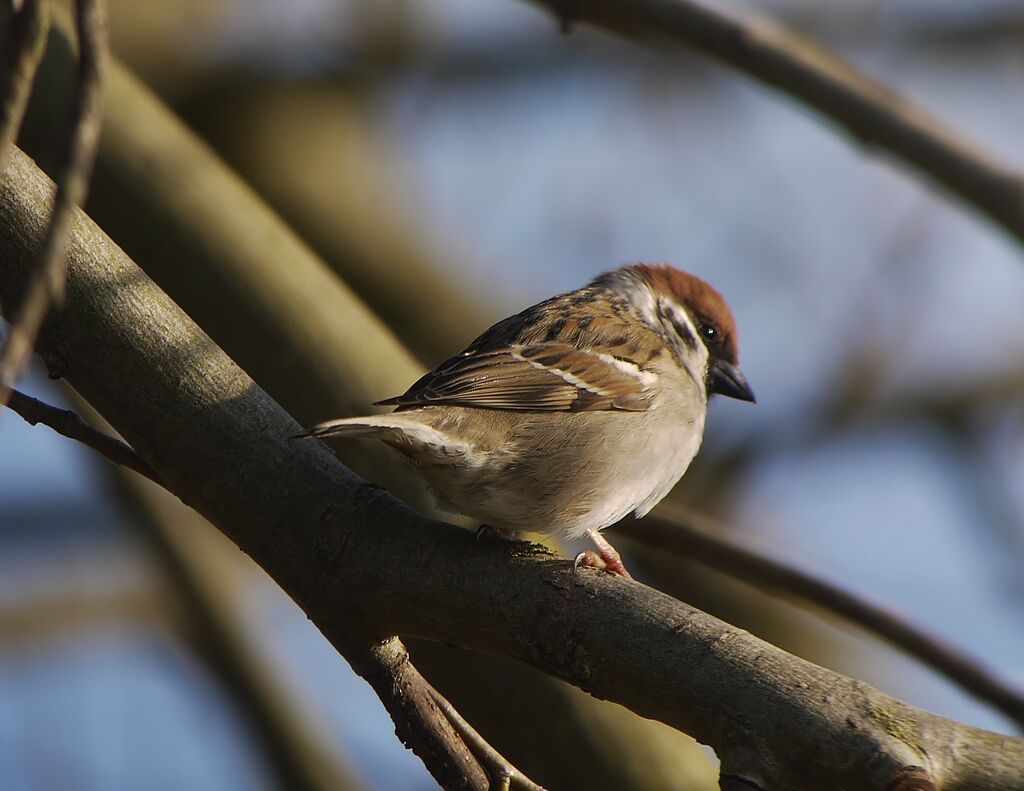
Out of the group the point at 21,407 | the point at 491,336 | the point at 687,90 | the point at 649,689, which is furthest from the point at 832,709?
the point at 687,90

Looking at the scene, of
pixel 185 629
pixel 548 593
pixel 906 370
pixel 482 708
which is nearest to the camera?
pixel 548 593

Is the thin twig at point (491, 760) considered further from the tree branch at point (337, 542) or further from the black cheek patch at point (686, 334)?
the black cheek patch at point (686, 334)

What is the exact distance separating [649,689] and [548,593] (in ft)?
0.87

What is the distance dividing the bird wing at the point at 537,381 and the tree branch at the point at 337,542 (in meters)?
0.73

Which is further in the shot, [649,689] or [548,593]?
[548,593]

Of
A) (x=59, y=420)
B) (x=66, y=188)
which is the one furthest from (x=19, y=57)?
(x=59, y=420)

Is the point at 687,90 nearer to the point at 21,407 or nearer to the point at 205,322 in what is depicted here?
the point at 205,322

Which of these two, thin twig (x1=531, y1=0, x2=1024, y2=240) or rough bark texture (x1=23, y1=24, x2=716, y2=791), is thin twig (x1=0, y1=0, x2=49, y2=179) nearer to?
rough bark texture (x1=23, y1=24, x2=716, y2=791)

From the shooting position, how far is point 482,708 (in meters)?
3.00

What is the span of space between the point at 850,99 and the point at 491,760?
2.22 metres

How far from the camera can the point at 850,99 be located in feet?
11.6

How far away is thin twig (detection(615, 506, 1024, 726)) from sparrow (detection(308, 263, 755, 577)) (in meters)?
0.15

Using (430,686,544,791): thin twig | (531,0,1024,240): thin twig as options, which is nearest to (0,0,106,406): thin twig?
(430,686,544,791): thin twig

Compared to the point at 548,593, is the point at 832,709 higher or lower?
higher
